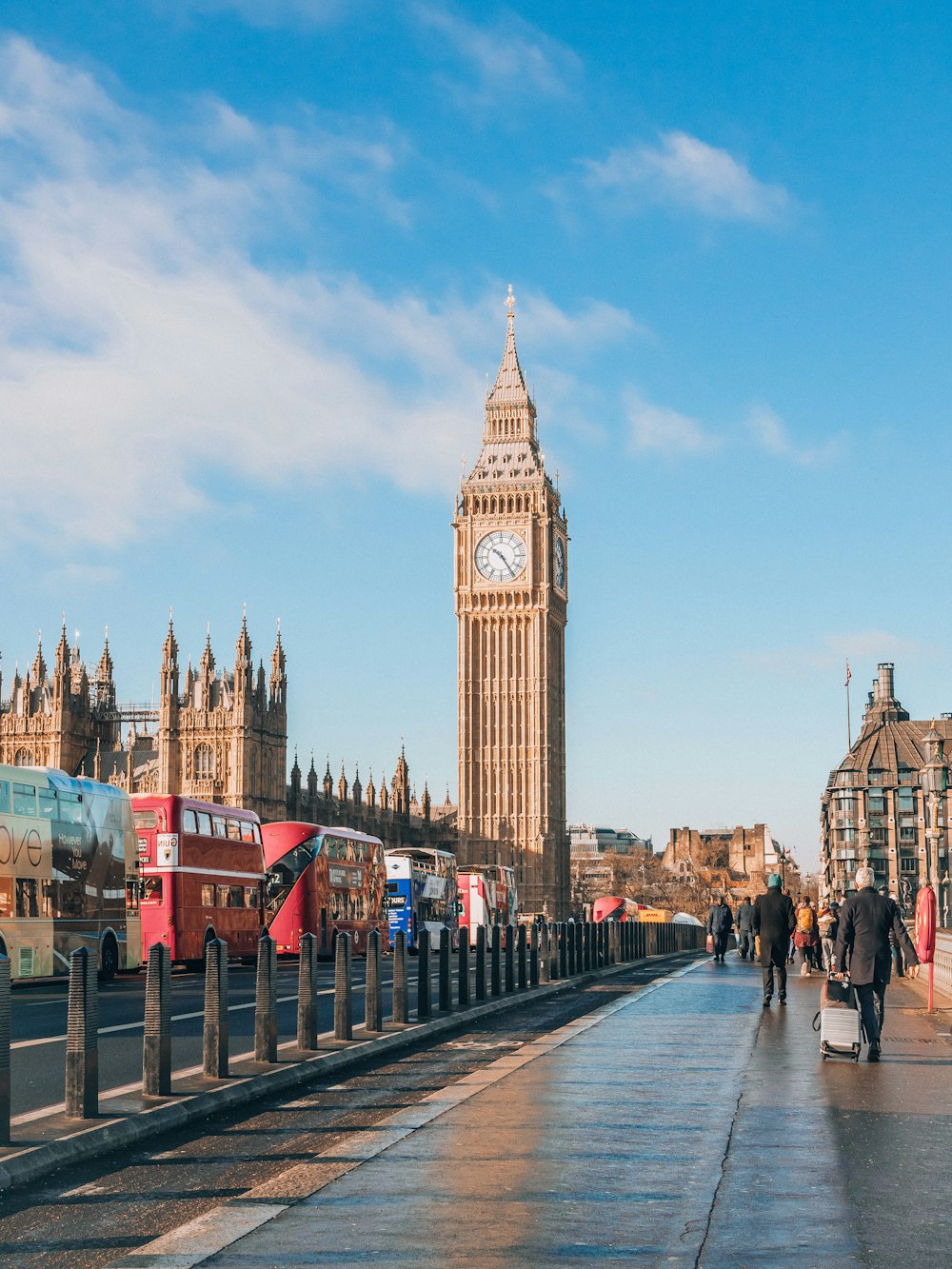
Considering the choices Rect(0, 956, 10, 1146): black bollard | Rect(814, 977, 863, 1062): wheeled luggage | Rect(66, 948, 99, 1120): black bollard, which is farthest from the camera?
Rect(814, 977, 863, 1062): wheeled luggage

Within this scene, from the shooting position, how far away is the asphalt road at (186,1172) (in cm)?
664

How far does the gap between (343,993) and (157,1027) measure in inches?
181

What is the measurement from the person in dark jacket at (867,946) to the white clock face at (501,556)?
10773cm

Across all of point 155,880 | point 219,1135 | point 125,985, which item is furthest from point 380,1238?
point 155,880

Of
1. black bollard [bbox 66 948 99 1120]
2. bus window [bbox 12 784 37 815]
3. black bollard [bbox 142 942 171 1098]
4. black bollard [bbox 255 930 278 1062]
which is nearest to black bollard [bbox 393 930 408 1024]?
black bollard [bbox 255 930 278 1062]

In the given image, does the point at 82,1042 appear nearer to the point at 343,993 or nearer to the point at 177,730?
the point at 343,993

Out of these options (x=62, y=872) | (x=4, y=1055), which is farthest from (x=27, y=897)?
(x=4, y=1055)

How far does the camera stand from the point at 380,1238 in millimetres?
6438

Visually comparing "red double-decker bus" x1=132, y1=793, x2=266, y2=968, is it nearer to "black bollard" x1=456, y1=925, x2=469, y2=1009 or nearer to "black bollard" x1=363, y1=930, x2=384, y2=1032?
"black bollard" x1=456, y1=925, x2=469, y2=1009

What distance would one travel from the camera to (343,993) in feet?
49.6

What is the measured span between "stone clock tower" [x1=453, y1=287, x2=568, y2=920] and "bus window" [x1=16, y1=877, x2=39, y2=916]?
95053 millimetres

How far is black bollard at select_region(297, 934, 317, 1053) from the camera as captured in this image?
13711mm

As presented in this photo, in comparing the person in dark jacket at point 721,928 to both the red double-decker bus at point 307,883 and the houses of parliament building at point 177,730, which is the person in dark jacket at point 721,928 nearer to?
the red double-decker bus at point 307,883

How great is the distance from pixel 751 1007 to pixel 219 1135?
1197 cm
